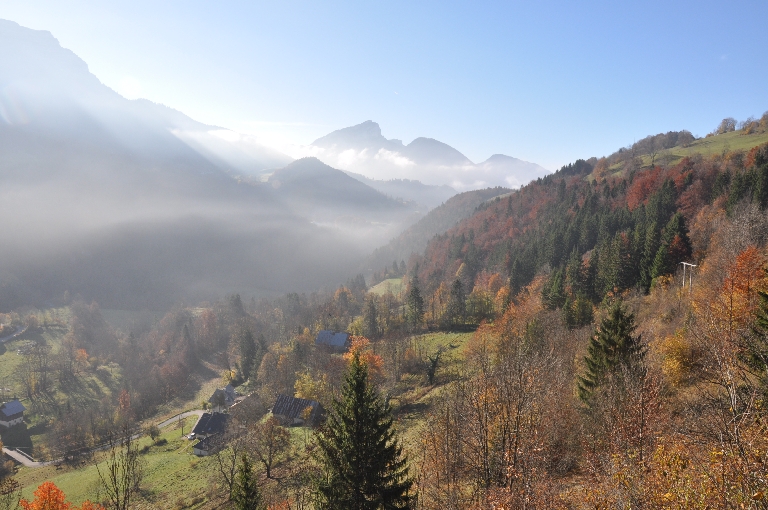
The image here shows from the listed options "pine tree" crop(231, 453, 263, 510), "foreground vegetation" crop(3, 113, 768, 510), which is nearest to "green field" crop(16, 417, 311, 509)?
"foreground vegetation" crop(3, 113, 768, 510)

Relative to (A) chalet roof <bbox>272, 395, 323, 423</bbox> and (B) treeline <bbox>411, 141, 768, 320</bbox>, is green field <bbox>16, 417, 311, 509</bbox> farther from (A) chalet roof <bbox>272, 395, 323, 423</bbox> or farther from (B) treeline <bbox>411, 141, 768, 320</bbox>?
(B) treeline <bbox>411, 141, 768, 320</bbox>

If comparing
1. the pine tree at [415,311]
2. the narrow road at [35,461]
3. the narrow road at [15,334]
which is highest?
the pine tree at [415,311]

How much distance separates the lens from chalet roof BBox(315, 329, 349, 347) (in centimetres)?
8550

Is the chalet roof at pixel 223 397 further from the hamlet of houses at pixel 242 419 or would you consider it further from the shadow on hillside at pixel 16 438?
the shadow on hillside at pixel 16 438

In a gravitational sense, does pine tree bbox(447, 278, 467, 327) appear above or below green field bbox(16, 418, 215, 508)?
above

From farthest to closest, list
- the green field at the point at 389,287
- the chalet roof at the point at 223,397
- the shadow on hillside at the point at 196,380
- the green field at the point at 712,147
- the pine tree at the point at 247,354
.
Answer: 1. the green field at the point at 389,287
2. the green field at the point at 712,147
3. the shadow on hillside at the point at 196,380
4. the pine tree at the point at 247,354
5. the chalet roof at the point at 223,397

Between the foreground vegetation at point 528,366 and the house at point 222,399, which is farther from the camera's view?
the house at point 222,399

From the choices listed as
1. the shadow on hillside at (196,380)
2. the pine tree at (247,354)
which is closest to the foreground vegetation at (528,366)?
the pine tree at (247,354)

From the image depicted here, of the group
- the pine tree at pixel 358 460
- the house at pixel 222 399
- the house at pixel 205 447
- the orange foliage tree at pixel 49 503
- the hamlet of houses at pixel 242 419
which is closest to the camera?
the pine tree at pixel 358 460

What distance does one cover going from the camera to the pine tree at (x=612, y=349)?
2501cm

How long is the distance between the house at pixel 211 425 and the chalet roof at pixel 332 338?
30.1 meters

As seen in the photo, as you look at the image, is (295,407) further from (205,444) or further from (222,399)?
(222,399)

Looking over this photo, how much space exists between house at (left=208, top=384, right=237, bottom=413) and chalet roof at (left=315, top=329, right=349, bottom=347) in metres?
21.3

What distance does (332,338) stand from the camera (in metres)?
Result: 87.4
